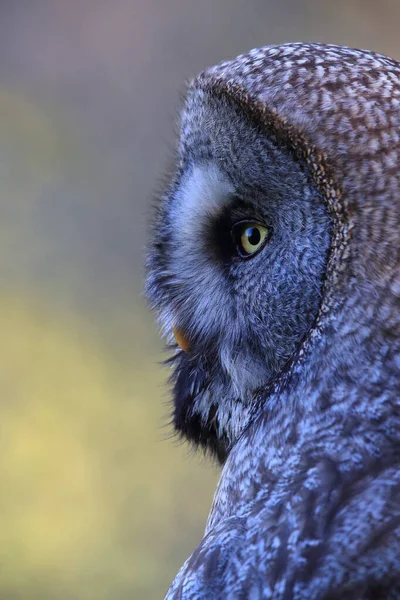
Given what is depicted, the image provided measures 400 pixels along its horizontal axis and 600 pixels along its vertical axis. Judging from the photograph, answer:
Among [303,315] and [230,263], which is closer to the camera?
[303,315]

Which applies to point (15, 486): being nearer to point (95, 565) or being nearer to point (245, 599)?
point (95, 565)

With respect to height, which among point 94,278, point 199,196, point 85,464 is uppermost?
point 94,278

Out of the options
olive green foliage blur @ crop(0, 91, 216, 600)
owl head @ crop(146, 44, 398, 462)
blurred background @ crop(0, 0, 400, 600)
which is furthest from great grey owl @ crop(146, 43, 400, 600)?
olive green foliage blur @ crop(0, 91, 216, 600)

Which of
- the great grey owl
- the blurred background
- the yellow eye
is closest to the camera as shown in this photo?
the great grey owl

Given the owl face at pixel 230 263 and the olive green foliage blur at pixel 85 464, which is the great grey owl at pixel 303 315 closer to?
the owl face at pixel 230 263

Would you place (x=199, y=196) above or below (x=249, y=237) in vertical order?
above

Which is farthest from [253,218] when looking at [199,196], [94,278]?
[94,278]

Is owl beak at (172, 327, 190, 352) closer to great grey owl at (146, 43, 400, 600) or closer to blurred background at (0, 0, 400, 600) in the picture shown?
great grey owl at (146, 43, 400, 600)

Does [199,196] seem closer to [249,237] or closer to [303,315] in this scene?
[249,237]
